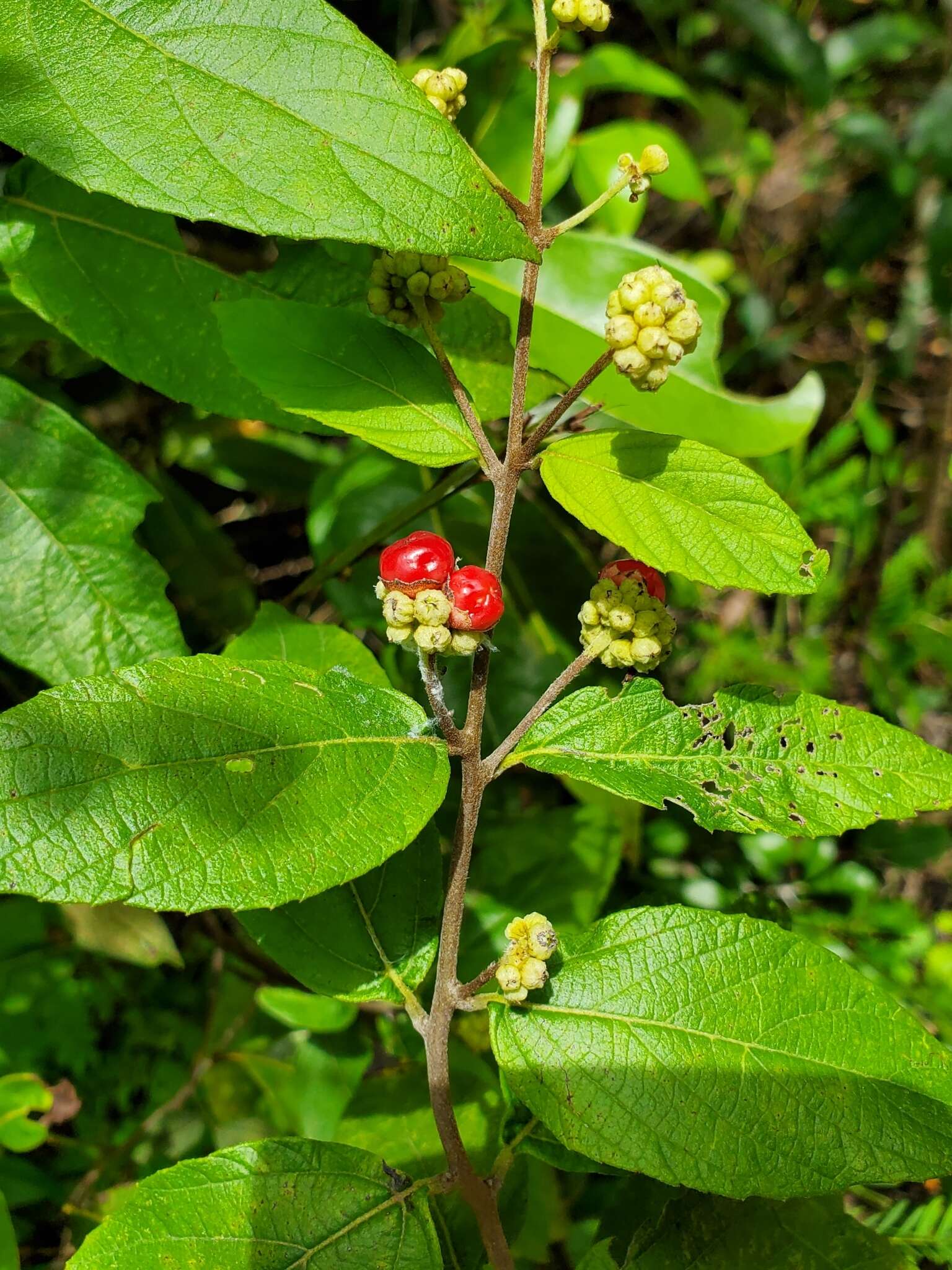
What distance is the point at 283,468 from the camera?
2281 mm

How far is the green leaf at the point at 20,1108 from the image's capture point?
159 centimetres

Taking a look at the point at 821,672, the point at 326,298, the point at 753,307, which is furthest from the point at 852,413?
Answer: the point at 326,298

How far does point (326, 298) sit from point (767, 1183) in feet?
3.89

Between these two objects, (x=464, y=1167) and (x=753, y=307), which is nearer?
(x=464, y=1167)

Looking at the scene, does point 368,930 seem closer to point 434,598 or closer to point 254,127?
point 434,598

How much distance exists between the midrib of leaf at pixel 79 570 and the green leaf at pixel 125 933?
60cm

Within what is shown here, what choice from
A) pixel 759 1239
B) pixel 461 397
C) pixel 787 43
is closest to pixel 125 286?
pixel 461 397

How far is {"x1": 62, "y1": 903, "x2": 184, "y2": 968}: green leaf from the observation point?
1.73 meters

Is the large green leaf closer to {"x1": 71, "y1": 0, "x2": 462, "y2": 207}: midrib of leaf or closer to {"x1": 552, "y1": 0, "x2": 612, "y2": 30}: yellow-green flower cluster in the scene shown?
{"x1": 552, "y1": 0, "x2": 612, "y2": 30}: yellow-green flower cluster

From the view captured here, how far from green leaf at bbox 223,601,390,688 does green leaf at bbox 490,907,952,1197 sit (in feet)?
1.54

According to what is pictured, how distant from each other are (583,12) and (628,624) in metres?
0.62

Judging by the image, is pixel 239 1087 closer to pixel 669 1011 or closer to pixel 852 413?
pixel 669 1011

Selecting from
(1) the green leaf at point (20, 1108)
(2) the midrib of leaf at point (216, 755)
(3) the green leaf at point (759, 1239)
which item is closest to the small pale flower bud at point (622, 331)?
(2) the midrib of leaf at point (216, 755)

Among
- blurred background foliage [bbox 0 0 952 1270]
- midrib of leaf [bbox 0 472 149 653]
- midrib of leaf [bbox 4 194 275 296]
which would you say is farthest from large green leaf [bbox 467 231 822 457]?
Answer: midrib of leaf [bbox 0 472 149 653]
